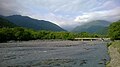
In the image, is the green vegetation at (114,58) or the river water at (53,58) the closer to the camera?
the green vegetation at (114,58)

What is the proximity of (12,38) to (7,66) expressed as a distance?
16020 cm

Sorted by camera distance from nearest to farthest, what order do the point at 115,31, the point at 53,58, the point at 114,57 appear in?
1. the point at 114,57
2. the point at 53,58
3. the point at 115,31

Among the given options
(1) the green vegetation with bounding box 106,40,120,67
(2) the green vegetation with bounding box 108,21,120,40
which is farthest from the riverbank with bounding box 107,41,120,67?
(2) the green vegetation with bounding box 108,21,120,40

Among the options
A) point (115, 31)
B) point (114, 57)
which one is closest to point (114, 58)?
point (114, 57)

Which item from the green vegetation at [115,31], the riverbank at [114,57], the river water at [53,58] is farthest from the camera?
the green vegetation at [115,31]

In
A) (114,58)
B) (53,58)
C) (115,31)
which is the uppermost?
(115,31)

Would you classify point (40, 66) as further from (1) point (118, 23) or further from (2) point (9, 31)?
(2) point (9, 31)

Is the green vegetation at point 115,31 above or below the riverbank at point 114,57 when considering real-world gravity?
above

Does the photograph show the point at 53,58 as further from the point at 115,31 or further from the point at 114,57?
the point at 115,31

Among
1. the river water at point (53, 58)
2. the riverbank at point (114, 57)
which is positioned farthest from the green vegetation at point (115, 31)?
the riverbank at point (114, 57)

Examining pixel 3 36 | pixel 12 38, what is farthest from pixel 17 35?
pixel 3 36

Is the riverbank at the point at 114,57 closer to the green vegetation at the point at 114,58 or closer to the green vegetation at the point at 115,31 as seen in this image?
the green vegetation at the point at 114,58

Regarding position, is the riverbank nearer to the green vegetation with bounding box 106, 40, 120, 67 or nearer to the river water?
the green vegetation with bounding box 106, 40, 120, 67

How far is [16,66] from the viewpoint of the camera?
4081cm
